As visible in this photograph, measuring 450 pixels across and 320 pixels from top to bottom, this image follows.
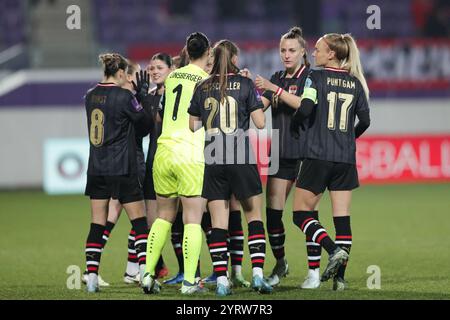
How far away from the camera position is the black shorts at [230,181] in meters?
7.52

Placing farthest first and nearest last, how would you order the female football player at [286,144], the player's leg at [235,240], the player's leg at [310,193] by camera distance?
the player's leg at [235,240] → the female football player at [286,144] → the player's leg at [310,193]

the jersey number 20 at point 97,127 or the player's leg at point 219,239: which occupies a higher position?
the jersey number 20 at point 97,127

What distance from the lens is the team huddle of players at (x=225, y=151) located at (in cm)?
752

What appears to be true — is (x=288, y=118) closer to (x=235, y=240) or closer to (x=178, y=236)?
(x=235, y=240)

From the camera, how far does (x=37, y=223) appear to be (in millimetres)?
13922

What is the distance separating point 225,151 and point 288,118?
978 millimetres

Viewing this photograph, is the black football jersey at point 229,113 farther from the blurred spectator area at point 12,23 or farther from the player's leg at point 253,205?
the blurred spectator area at point 12,23

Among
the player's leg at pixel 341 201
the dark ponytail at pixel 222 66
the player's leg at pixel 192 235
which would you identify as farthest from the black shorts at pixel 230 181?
the player's leg at pixel 341 201

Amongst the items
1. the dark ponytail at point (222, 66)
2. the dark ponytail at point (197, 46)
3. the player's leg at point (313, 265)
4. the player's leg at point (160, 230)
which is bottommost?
the player's leg at point (313, 265)

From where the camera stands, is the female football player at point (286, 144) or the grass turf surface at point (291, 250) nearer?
the grass turf surface at point (291, 250)

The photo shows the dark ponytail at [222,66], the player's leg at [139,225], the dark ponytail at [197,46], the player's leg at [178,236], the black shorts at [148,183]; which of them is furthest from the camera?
the black shorts at [148,183]

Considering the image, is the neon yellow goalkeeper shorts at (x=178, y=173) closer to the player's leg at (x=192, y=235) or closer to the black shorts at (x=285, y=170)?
the player's leg at (x=192, y=235)

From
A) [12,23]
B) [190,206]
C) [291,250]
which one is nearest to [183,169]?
[190,206]

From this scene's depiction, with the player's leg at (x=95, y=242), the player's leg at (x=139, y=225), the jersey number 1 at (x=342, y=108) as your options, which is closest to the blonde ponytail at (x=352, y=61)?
the jersey number 1 at (x=342, y=108)
